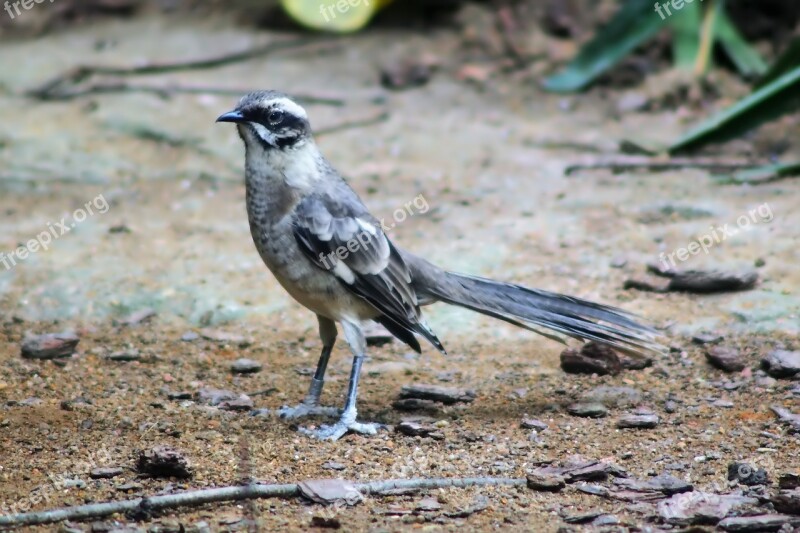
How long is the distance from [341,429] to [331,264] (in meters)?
0.84

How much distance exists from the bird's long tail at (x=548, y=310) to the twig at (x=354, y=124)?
154 inches

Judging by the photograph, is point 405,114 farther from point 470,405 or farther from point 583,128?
point 470,405

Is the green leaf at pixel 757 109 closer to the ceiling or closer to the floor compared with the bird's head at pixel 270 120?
closer to the ceiling

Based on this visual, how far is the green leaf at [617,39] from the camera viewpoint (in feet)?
31.9

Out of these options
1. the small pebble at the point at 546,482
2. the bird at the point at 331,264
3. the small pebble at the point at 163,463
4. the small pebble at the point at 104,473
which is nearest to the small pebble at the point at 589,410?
the bird at the point at 331,264

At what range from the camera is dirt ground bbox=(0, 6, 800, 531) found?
452 centimetres

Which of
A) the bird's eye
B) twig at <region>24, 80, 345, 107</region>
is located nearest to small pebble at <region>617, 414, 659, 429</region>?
the bird's eye

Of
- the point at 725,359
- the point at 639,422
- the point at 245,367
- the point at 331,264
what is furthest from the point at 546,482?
the point at 245,367

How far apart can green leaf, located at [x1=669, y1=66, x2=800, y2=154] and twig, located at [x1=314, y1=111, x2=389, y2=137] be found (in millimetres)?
2876

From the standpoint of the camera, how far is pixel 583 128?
9547 millimetres

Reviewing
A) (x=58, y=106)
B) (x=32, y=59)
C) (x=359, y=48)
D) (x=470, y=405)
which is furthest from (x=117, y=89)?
(x=470, y=405)

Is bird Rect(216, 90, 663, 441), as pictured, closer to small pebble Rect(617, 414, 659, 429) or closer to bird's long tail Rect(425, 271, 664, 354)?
bird's long tail Rect(425, 271, 664, 354)

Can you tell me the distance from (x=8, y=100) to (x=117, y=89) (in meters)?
1.03

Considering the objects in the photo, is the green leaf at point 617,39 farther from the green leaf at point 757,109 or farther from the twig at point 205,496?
the twig at point 205,496
